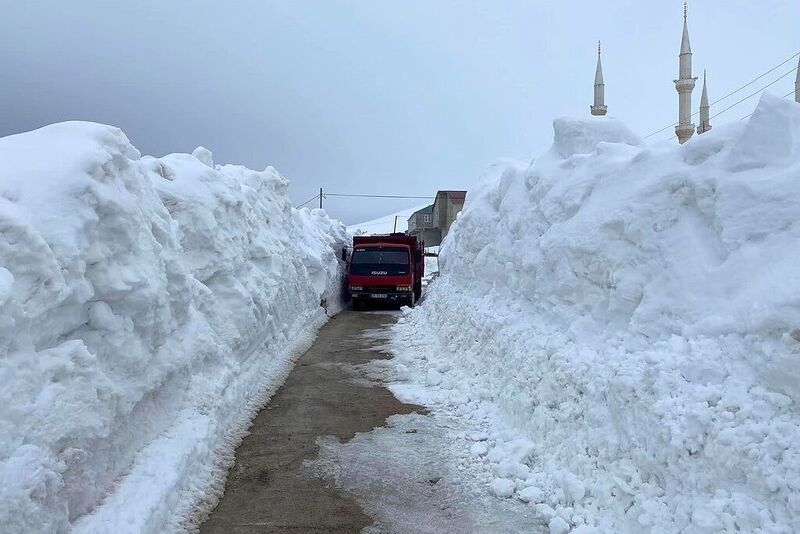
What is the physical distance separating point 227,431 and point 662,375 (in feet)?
16.1

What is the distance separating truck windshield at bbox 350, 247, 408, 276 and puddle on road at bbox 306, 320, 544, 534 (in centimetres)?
1275

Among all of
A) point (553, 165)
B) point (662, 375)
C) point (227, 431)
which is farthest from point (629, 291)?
point (227, 431)

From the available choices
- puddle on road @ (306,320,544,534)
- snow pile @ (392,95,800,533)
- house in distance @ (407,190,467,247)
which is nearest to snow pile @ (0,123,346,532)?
A: puddle on road @ (306,320,544,534)

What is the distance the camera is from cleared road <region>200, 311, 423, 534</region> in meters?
4.77

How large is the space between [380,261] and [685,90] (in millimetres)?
18981

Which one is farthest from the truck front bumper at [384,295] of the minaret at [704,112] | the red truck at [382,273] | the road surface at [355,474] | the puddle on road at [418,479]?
the minaret at [704,112]

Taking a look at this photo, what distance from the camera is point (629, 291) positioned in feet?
19.3

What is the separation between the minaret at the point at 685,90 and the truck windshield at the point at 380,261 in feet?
53.9

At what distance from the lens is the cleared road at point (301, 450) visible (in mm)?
4766

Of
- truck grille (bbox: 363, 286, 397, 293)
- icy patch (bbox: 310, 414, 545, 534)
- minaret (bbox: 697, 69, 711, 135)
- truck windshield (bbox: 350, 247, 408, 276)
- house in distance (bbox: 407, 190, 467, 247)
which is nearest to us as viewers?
icy patch (bbox: 310, 414, 545, 534)

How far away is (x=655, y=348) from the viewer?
16.2 feet

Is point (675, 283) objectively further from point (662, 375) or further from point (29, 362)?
point (29, 362)

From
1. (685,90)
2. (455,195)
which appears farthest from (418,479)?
(455,195)

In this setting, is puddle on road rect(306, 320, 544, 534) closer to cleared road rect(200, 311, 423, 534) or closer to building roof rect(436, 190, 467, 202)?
cleared road rect(200, 311, 423, 534)
